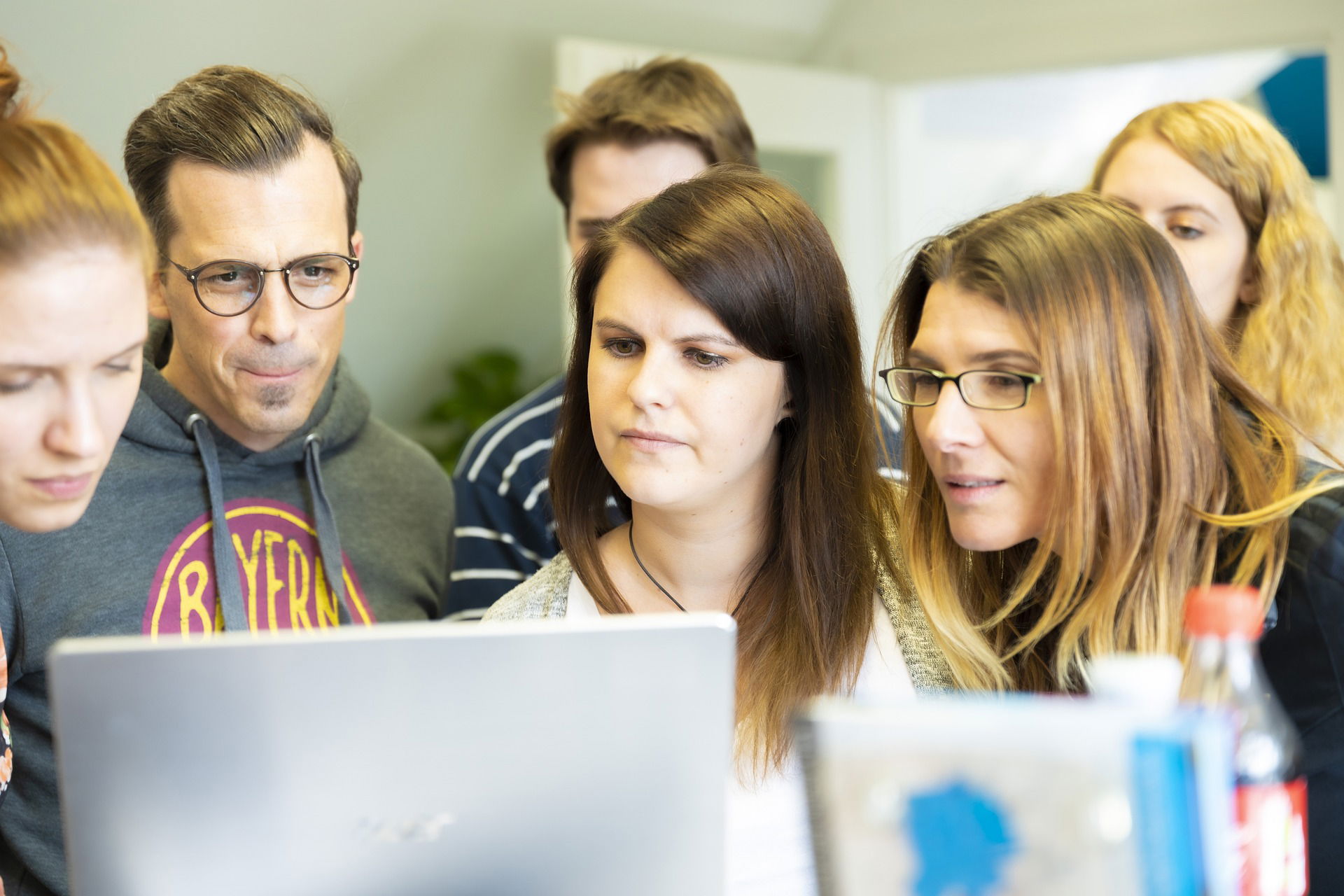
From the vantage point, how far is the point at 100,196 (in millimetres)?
1144

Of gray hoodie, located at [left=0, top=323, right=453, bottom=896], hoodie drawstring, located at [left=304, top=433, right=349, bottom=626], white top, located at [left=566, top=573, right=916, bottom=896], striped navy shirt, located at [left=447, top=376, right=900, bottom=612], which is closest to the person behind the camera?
white top, located at [left=566, top=573, right=916, bottom=896]

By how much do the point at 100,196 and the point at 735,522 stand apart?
3.04ft

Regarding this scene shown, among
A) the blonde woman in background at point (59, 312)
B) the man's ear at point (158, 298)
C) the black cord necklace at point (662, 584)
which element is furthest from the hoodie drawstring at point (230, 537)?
the blonde woman in background at point (59, 312)

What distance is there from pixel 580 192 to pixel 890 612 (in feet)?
3.73

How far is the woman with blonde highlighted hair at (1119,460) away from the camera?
4.04 feet

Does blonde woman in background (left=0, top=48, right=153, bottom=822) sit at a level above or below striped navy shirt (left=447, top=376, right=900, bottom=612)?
above

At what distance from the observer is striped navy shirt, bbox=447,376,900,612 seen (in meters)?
2.12

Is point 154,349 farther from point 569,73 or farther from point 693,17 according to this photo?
point 693,17

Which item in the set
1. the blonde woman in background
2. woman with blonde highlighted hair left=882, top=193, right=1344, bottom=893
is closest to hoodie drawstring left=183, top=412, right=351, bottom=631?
the blonde woman in background

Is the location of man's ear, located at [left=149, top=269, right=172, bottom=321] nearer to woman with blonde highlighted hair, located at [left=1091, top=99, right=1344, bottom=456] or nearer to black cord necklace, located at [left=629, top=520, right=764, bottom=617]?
black cord necklace, located at [left=629, top=520, right=764, bottom=617]

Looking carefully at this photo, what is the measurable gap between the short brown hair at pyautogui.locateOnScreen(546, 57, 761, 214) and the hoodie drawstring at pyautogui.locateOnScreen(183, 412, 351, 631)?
82cm

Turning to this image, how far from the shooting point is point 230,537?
1820mm

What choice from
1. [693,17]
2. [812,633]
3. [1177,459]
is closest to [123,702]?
[812,633]

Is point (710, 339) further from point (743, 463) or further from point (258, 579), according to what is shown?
point (258, 579)
